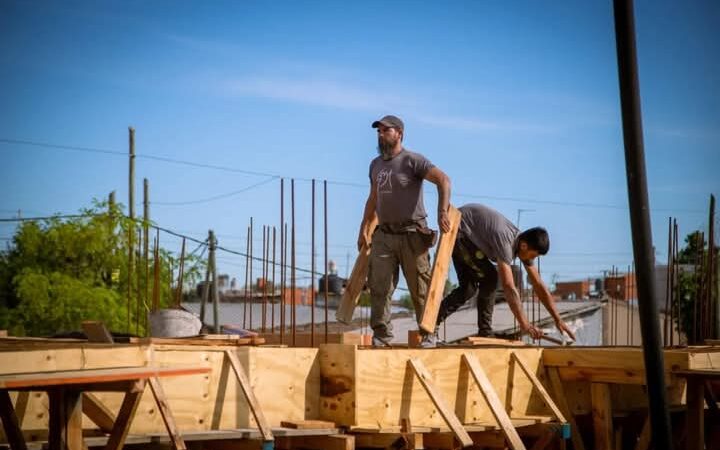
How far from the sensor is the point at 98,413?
7.19 metres

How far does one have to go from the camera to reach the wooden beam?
9.19 metres

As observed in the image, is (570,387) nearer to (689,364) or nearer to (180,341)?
(689,364)

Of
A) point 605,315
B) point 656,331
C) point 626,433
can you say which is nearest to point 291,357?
point 656,331

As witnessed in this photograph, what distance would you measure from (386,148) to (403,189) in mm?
438

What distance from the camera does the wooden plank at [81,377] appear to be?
5582mm

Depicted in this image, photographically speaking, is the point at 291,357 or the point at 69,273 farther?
the point at 69,273

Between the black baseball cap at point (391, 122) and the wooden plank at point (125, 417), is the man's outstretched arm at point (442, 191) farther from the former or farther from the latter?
the wooden plank at point (125, 417)

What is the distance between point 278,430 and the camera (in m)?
7.84

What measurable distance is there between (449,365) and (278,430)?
1.78m

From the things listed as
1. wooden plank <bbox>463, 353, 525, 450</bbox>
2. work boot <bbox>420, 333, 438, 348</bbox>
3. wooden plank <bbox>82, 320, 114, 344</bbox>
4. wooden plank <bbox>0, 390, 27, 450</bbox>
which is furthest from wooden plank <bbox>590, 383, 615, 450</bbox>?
wooden plank <bbox>0, 390, 27, 450</bbox>

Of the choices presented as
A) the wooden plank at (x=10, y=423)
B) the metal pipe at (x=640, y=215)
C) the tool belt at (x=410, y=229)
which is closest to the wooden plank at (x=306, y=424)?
the wooden plank at (x=10, y=423)

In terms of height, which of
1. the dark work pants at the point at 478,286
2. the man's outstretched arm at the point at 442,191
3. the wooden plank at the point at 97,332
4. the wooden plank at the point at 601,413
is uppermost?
the man's outstretched arm at the point at 442,191

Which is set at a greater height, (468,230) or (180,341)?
(468,230)

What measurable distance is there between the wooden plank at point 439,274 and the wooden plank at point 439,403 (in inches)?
37.8
